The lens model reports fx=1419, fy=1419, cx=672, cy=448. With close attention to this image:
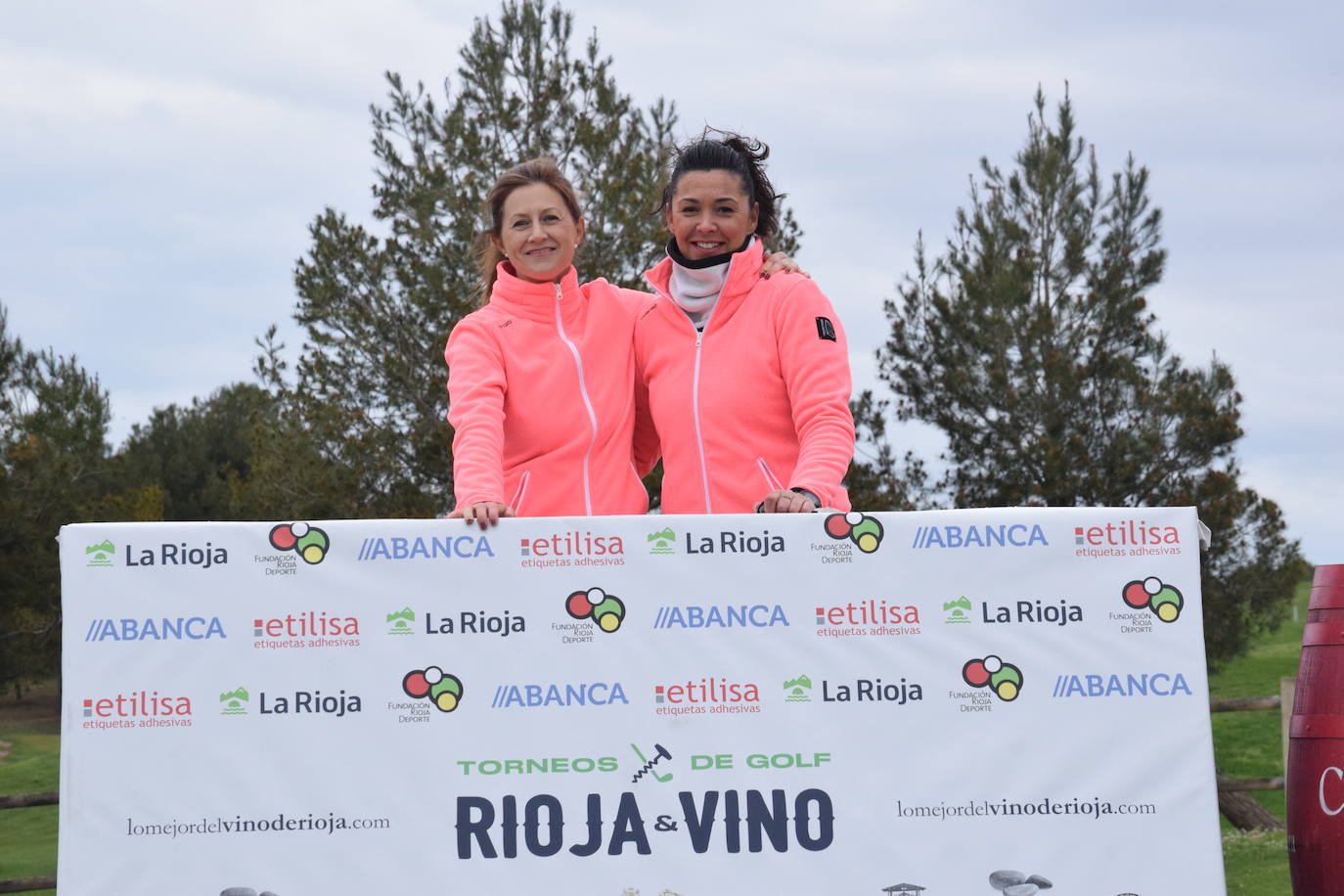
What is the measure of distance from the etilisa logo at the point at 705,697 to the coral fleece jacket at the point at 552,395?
0.62 metres

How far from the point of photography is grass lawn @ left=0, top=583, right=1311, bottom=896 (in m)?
8.38

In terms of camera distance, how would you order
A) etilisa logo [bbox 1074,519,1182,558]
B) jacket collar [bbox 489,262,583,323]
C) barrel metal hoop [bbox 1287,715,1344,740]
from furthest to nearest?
barrel metal hoop [bbox 1287,715,1344,740], jacket collar [bbox 489,262,583,323], etilisa logo [bbox 1074,519,1182,558]

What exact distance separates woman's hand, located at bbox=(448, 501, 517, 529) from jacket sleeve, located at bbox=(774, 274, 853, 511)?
0.73 m

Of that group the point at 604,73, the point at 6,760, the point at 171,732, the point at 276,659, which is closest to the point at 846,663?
the point at 276,659

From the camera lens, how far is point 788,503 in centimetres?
345

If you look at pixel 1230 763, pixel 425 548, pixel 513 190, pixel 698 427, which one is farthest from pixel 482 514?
pixel 1230 763

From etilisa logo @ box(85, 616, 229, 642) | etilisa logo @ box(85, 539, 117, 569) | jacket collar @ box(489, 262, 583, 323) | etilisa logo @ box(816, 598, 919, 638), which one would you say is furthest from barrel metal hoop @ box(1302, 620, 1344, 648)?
etilisa logo @ box(85, 539, 117, 569)

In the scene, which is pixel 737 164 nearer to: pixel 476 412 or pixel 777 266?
pixel 777 266

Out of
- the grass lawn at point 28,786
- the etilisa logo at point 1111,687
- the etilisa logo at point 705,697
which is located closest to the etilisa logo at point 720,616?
the etilisa logo at point 705,697

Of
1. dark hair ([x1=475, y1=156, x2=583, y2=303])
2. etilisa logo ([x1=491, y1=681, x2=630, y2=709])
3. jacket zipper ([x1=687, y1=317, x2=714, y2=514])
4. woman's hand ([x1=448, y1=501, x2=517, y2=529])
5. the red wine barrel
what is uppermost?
dark hair ([x1=475, y1=156, x2=583, y2=303])

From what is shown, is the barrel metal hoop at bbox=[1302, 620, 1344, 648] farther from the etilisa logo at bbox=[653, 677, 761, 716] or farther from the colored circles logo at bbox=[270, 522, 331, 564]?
the colored circles logo at bbox=[270, 522, 331, 564]

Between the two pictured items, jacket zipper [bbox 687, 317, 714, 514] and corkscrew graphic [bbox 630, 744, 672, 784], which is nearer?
corkscrew graphic [bbox 630, 744, 672, 784]

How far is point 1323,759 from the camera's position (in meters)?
4.02

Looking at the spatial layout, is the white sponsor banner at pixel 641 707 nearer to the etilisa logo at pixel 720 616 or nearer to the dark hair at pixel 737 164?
the etilisa logo at pixel 720 616
